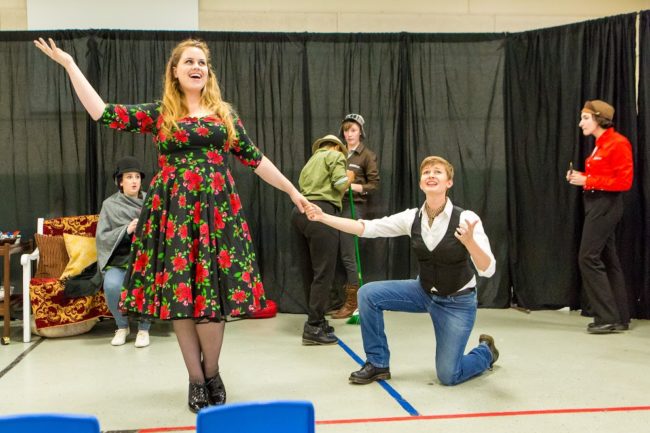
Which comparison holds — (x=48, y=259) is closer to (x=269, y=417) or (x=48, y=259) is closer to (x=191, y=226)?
(x=191, y=226)

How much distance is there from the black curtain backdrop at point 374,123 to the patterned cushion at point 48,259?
0.61 meters

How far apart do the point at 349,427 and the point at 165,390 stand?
961 mm

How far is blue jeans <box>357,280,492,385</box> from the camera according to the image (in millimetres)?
2900

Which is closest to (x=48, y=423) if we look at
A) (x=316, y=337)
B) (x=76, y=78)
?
(x=76, y=78)

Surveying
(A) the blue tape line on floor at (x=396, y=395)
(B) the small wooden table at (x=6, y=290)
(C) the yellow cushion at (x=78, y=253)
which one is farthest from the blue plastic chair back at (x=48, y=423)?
(C) the yellow cushion at (x=78, y=253)

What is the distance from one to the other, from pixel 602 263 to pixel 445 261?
1.86 metres

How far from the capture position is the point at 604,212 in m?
4.18

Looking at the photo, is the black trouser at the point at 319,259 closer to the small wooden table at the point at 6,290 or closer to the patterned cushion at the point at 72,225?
the patterned cushion at the point at 72,225

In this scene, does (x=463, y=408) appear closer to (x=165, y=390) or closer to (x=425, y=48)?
(x=165, y=390)

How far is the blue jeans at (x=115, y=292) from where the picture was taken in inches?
156

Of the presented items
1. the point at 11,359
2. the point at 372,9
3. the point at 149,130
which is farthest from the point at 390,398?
the point at 372,9

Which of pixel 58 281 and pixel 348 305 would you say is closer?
pixel 58 281

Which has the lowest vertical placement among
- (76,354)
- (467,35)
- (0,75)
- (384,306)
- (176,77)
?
(76,354)

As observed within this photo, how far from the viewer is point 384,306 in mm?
3004
